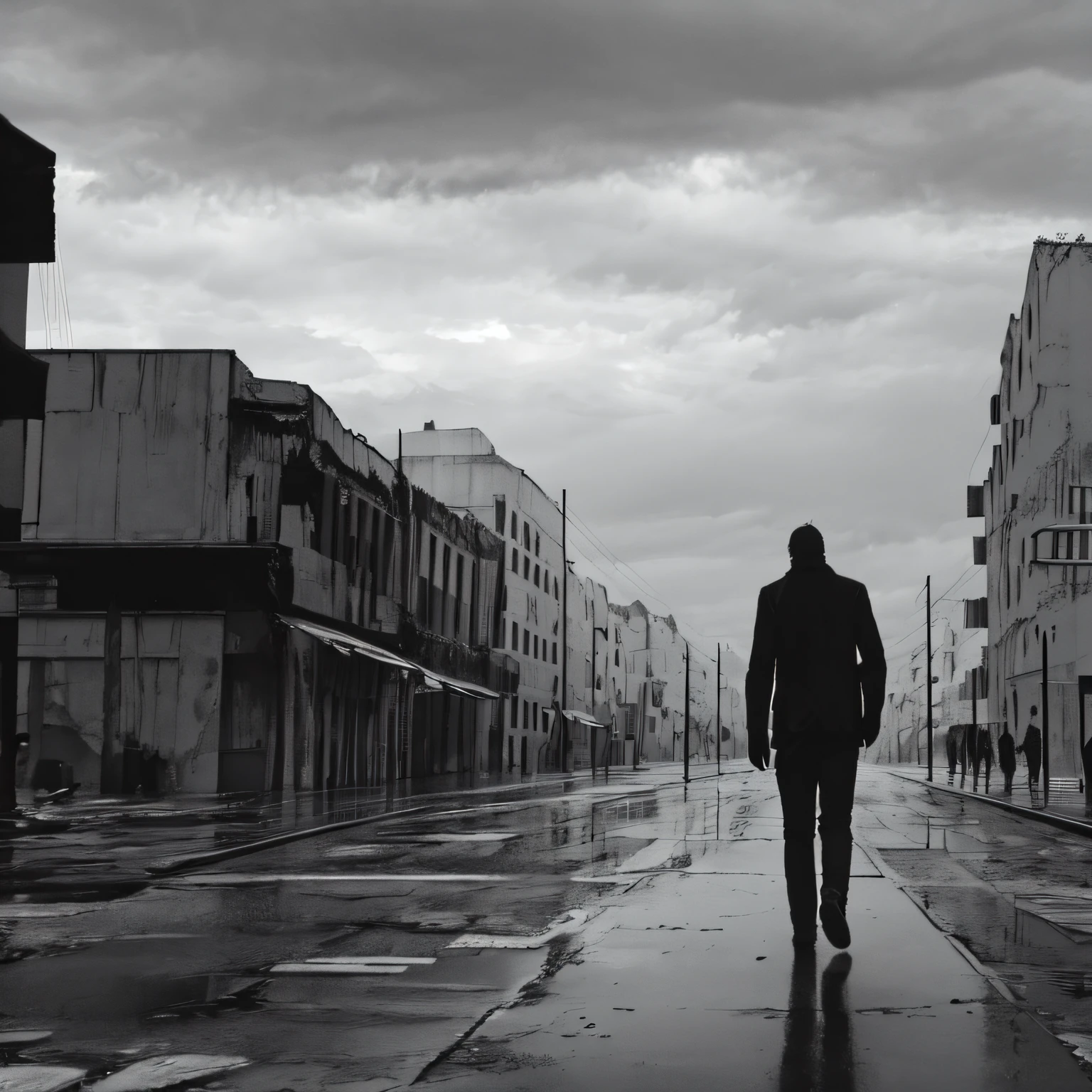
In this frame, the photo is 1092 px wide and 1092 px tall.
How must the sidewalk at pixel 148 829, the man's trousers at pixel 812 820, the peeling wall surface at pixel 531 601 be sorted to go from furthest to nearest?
the peeling wall surface at pixel 531 601 → the sidewalk at pixel 148 829 → the man's trousers at pixel 812 820

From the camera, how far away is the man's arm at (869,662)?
717 centimetres

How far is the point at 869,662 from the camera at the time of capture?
7.27 metres

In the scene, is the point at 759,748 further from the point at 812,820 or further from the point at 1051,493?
the point at 1051,493

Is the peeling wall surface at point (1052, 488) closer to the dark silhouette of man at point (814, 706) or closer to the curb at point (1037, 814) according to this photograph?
the curb at point (1037, 814)

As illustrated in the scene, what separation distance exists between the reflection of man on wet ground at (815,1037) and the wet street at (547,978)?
0.02m

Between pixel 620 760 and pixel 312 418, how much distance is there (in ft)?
247

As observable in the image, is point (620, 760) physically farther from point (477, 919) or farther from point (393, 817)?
point (477, 919)

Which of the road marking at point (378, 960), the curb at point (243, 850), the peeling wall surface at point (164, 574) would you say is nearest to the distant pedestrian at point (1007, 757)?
the peeling wall surface at point (164, 574)

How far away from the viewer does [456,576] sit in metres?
51.1

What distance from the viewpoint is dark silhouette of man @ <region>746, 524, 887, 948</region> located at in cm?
709

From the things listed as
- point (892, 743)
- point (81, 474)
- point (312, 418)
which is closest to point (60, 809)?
point (81, 474)

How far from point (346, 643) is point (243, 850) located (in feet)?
62.8

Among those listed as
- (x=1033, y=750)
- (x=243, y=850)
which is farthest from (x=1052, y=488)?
(x=243, y=850)

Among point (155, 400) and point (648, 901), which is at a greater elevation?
point (155, 400)
